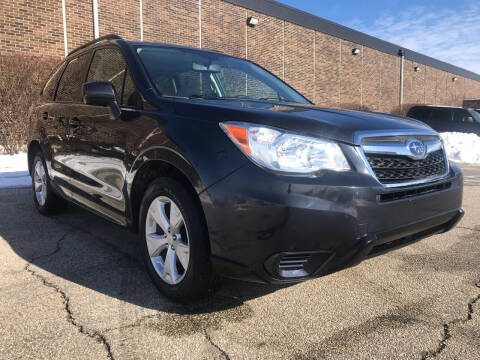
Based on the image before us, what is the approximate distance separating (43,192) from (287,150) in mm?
3751

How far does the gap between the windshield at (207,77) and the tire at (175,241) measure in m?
0.77

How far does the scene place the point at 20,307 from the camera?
2537mm

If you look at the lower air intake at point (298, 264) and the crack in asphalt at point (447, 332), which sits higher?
the lower air intake at point (298, 264)

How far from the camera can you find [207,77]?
3312mm

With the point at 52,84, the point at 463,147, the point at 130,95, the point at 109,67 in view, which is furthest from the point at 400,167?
the point at 463,147

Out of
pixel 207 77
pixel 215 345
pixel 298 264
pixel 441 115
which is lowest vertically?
pixel 215 345

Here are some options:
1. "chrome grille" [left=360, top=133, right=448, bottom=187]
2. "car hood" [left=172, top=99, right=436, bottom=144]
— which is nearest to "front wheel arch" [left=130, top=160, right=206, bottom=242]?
"car hood" [left=172, top=99, right=436, bottom=144]

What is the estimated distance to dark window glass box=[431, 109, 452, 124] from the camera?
16.1 m

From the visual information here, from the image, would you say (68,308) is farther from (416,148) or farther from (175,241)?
(416,148)

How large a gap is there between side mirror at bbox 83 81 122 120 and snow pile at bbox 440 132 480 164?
11.0 meters

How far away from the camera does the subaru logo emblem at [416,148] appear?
2.37 m

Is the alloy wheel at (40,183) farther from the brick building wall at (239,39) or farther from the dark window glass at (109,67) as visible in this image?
the brick building wall at (239,39)

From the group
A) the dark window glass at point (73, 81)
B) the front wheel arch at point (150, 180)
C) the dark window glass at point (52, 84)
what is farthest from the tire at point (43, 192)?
the front wheel arch at point (150, 180)

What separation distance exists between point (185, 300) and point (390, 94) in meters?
28.2
